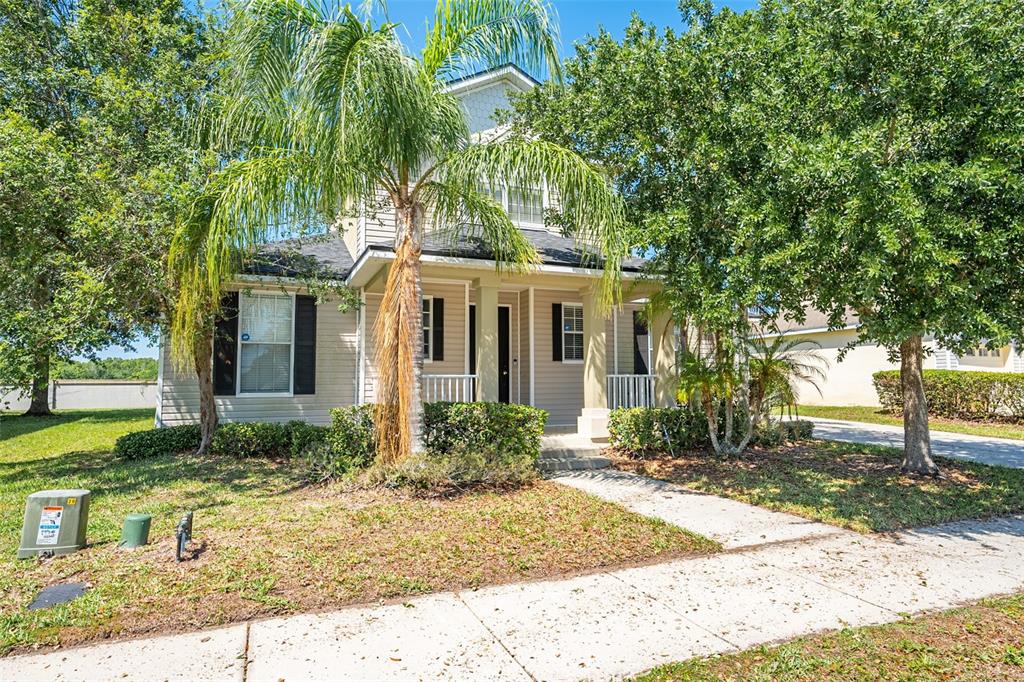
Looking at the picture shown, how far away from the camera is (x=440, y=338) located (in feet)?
39.0

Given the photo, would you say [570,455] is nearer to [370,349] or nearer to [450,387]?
[450,387]

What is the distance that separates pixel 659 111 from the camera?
293 inches

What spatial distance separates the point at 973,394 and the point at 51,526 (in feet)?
62.6

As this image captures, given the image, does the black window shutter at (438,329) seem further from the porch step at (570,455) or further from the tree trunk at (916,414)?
the tree trunk at (916,414)

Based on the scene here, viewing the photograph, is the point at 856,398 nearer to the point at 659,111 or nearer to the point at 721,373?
the point at 721,373

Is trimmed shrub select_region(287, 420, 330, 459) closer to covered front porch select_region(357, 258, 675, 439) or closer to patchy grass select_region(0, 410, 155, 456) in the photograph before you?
covered front porch select_region(357, 258, 675, 439)

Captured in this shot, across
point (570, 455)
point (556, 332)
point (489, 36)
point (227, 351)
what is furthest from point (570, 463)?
point (227, 351)

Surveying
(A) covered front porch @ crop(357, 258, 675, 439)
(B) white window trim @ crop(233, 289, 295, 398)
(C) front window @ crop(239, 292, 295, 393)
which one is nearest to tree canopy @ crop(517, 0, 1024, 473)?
(A) covered front porch @ crop(357, 258, 675, 439)

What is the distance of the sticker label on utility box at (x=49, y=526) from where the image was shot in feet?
15.9

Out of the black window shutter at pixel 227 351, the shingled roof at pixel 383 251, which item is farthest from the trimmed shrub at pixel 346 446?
the black window shutter at pixel 227 351

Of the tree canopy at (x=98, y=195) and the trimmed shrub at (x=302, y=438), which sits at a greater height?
the tree canopy at (x=98, y=195)

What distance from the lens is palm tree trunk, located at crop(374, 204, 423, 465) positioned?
6902mm

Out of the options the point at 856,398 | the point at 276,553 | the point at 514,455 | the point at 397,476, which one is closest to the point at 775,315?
the point at 514,455

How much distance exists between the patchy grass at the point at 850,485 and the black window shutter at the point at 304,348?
5.96 meters
